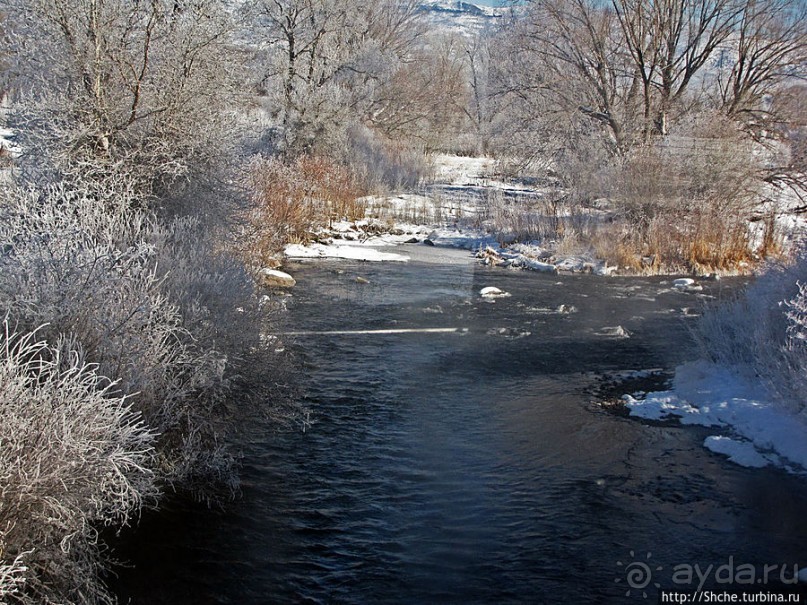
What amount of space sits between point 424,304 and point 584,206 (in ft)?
29.6

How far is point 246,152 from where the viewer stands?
40.3 feet

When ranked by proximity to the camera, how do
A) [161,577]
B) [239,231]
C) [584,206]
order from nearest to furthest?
[161,577] → [239,231] → [584,206]

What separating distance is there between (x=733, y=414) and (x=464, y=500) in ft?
10.9

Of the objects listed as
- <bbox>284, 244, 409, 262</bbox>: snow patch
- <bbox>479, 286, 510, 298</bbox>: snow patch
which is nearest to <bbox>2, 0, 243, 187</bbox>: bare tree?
<bbox>479, 286, 510, 298</bbox>: snow patch

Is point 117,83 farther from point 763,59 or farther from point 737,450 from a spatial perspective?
point 763,59

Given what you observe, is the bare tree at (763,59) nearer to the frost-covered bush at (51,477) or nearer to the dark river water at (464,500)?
the dark river water at (464,500)

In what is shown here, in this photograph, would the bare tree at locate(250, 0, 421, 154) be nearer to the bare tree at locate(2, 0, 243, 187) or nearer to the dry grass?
the dry grass

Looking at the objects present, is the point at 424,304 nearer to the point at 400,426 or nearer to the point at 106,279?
the point at 400,426

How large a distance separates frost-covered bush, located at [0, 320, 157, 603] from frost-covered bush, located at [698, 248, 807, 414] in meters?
5.69

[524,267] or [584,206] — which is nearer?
[524,267]

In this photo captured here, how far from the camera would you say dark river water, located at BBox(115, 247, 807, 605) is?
15.9ft

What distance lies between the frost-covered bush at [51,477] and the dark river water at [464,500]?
666 millimetres

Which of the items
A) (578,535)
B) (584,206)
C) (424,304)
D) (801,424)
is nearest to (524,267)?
(584,206)

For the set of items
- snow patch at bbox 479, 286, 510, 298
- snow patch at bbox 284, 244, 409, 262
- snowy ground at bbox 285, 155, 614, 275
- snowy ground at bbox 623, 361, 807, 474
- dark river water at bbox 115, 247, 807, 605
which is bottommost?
dark river water at bbox 115, 247, 807, 605
